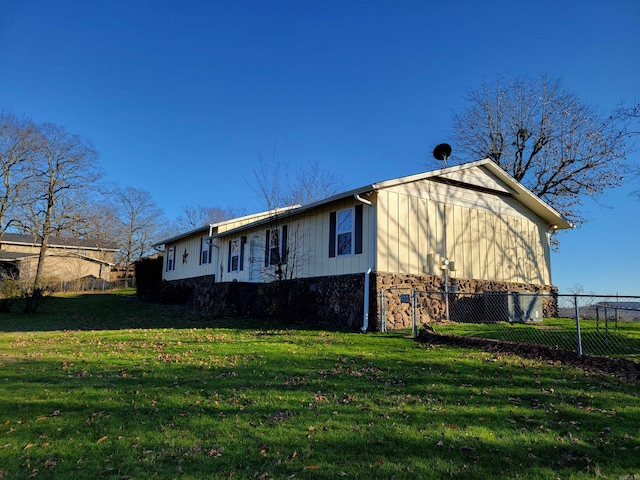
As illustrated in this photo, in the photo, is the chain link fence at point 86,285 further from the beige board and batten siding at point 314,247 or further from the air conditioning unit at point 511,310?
the air conditioning unit at point 511,310

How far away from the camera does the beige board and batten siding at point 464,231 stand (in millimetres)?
11398

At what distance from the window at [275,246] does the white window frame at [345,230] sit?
2.25 meters

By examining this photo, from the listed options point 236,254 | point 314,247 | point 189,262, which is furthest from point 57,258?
point 314,247

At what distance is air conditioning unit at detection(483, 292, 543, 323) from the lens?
1245 cm

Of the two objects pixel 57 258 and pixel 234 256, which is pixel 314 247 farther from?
pixel 57 258

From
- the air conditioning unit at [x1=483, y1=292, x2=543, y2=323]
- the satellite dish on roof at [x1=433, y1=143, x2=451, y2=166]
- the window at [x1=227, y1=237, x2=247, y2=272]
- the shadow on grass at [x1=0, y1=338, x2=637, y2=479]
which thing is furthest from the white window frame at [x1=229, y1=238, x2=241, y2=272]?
the shadow on grass at [x1=0, y1=338, x2=637, y2=479]

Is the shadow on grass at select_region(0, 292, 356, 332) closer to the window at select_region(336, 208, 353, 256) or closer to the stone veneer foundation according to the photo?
the stone veneer foundation

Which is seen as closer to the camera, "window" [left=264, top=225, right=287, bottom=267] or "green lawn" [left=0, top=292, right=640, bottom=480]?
"green lawn" [left=0, top=292, right=640, bottom=480]

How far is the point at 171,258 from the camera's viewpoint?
2536 cm

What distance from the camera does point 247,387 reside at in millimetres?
5297

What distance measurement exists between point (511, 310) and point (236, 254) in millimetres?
10644

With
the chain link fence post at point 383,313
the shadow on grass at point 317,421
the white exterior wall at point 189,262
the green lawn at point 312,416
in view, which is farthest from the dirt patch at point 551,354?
the white exterior wall at point 189,262

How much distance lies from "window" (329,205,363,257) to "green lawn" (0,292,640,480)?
441 centimetres

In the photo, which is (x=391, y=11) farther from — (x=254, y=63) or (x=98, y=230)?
(x=98, y=230)
